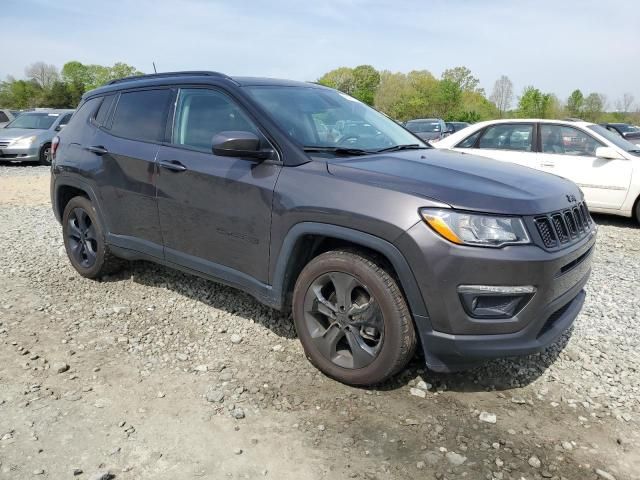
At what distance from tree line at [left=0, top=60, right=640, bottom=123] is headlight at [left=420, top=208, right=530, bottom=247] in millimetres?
49733

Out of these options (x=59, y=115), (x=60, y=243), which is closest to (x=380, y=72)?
(x=59, y=115)

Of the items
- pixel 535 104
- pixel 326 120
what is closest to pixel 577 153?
pixel 326 120

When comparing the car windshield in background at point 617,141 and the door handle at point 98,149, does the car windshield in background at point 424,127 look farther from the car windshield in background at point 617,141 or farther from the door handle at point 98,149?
the door handle at point 98,149

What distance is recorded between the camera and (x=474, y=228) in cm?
263

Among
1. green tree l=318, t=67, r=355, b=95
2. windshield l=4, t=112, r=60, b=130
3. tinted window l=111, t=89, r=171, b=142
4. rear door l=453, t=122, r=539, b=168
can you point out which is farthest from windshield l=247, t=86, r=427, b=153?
green tree l=318, t=67, r=355, b=95

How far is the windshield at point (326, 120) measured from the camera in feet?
11.3

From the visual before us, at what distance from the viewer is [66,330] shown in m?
3.90

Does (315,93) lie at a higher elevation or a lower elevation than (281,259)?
higher

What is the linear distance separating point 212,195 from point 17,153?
13767 millimetres

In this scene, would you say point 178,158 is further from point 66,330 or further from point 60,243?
point 60,243

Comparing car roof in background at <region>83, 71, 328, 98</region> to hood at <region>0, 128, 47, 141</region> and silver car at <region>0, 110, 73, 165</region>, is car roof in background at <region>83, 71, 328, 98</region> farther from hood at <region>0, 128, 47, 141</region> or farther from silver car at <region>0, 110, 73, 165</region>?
hood at <region>0, 128, 47, 141</region>

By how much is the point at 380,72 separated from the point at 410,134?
104 metres

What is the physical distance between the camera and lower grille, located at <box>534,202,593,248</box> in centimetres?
275

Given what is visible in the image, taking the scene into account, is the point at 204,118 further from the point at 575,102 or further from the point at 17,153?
the point at 575,102
